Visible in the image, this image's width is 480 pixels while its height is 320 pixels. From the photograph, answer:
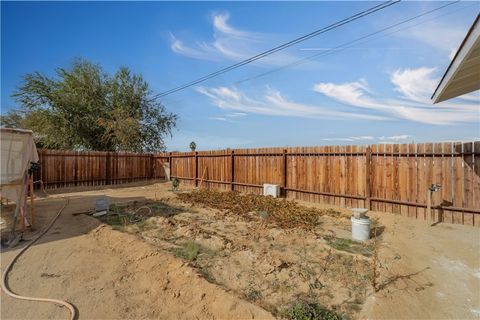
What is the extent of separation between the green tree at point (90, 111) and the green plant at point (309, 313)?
645 inches

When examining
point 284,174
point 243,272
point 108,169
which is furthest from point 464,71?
point 108,169

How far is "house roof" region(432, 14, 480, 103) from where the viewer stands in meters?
2.94

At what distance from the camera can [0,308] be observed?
2.74 m

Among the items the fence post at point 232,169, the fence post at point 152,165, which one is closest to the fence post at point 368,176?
the fence post at point 232,169

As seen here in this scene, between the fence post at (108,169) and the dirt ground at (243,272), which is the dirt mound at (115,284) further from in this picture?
the fence post at (108,169)

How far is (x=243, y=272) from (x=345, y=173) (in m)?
4.77

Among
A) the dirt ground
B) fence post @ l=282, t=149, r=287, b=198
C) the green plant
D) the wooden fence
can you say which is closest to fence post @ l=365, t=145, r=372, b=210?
the wooden fence

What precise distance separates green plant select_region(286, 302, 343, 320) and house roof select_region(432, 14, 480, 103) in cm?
326

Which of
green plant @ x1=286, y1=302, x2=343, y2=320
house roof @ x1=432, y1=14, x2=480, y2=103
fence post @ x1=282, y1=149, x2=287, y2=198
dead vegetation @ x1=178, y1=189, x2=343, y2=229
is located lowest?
green plant @ x1=286, y1=302, x2=343, y2=320

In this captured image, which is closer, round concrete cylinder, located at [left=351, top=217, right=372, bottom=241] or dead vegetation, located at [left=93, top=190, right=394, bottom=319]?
dead vegetation, located at [left=93, top=190, right=394, bottom=319]

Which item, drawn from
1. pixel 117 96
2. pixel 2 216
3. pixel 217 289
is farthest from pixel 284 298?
pixel 117 96

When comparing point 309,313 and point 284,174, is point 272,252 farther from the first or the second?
point 284,174

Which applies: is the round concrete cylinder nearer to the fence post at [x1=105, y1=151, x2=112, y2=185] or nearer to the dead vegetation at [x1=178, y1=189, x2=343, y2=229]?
the dead vegetation at [x1=178, y1=189, x2=343, y2=229]

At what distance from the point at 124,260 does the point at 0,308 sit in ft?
4.64
